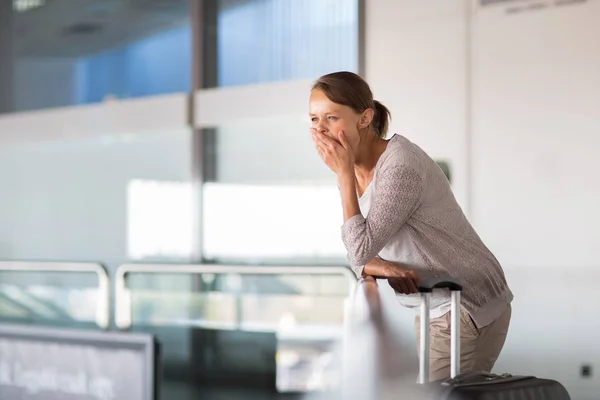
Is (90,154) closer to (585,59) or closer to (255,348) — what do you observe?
(255,348)

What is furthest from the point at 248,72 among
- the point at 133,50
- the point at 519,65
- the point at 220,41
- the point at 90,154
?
the point at 519,65

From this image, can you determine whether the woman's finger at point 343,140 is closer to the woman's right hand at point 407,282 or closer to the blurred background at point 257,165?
the woman's right hand at point 407,282

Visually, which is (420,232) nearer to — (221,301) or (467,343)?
(467,343)

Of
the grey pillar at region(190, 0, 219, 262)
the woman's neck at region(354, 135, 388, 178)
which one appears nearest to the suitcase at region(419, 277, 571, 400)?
the woman's neck at region(354, 135, 388, 178)

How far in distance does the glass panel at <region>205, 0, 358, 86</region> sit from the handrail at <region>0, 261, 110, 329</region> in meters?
1.72

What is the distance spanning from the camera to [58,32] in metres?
9.27

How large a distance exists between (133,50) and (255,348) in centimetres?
341

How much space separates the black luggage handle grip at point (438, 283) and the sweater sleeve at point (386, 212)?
18 cm

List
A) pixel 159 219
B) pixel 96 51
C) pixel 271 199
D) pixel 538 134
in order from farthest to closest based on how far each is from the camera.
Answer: pixel 96 51, pixel 159 219, pixel 271 199, pixel 538 134

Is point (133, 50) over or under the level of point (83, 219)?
over

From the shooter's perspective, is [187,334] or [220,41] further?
[220,41]

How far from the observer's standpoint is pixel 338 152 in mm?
2881

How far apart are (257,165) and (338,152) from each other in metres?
4.76

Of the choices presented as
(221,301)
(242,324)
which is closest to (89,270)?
(221,301)
